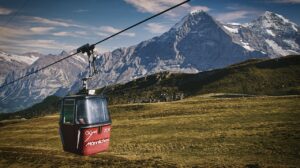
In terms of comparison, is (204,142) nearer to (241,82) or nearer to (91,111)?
(91,111)

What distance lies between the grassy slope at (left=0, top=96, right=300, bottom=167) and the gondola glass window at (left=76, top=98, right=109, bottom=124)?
1356 cm

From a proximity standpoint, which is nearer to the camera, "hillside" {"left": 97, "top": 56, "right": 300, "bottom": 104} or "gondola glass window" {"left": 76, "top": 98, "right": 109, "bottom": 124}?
"gondola glass window" {"left": 76, "top": 98, "right": 109, "bottom": 124}

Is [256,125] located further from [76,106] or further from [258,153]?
[76,106]

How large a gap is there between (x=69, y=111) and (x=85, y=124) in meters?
1.73

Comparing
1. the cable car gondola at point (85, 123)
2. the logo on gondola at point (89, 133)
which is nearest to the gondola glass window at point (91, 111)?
the cable car gondola at point (85, 123)

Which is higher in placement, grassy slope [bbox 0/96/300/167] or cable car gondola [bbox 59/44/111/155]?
cable car gondola [bbox 59/44/111/155]

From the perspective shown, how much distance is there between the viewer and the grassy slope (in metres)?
32.6

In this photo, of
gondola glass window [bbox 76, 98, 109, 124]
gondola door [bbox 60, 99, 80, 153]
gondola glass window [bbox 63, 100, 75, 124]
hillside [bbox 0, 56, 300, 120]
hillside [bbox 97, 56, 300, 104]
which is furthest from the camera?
hillside [bbox 97, 56, 300, 104]

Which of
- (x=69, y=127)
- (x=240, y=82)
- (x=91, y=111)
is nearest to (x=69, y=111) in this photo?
(x=69, y=127)

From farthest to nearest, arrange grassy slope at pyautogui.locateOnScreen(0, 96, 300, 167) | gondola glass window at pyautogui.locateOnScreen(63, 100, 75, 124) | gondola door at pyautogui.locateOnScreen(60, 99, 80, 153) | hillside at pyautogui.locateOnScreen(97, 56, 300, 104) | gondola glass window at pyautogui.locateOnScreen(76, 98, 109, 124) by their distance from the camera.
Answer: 1. hillside at pyautogui.locateOnScreen(97, 56, 300, 104)
2. grassy slope at pyautogui.locateOnScreen(0, 96, 300, 167)
3. gondola glass window at pyautogui.locateOnScreen(63, 100, 75, 124)
4. gondola door at pyautogui.locateOnScreen(60, 99, 80, 153)
5. gondola glass window at pyautogui.locateOnScreen(76, 98, 109, 124)

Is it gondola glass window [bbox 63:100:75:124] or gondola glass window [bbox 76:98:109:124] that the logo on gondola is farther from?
gondola glass window [bbox 63:100:75:124]

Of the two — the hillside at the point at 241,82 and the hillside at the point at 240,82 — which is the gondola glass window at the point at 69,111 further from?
the hillside at the point at 240,82

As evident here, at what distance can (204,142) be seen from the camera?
43.4 metres

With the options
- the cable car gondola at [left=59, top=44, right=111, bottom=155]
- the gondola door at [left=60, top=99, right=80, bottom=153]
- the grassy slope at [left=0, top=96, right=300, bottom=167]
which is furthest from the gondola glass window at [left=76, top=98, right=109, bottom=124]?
the grassy slope at [left=0, top=96, right=300, bottom=167]
